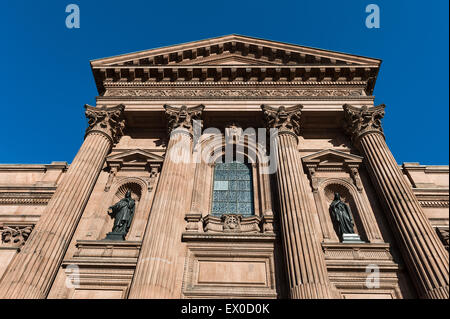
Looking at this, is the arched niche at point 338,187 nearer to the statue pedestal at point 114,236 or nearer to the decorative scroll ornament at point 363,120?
the decorative scroll ornament at point 363,120

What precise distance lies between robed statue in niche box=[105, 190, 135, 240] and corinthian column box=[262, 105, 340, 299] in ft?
19.5

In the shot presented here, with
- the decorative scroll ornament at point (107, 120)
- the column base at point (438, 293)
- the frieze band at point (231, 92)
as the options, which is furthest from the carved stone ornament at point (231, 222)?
the frieze band at point (231, 92)

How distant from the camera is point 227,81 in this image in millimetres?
17984

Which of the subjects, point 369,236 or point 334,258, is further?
point 369,236

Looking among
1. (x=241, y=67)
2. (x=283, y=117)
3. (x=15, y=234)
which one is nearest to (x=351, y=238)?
(x=283, y=117)

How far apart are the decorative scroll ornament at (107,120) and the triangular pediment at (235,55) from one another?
3.66 metres

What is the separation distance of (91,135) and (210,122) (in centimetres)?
598

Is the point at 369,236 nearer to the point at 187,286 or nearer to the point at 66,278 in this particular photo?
the point at 187,286

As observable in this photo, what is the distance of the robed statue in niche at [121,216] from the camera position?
466 inches

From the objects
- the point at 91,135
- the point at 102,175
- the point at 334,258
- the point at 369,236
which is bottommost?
the point at 334,258

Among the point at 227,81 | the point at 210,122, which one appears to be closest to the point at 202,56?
the point at 227,81

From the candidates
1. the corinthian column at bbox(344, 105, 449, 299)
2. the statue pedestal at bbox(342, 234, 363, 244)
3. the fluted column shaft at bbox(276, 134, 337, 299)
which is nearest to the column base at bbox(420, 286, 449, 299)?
the corinthian column at bbox(344, 105, 449, 299)

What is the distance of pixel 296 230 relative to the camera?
1055 cm

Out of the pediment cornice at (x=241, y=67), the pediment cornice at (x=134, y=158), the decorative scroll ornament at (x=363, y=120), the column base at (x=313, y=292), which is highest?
the pediment cornice at (x=241, y=67)
